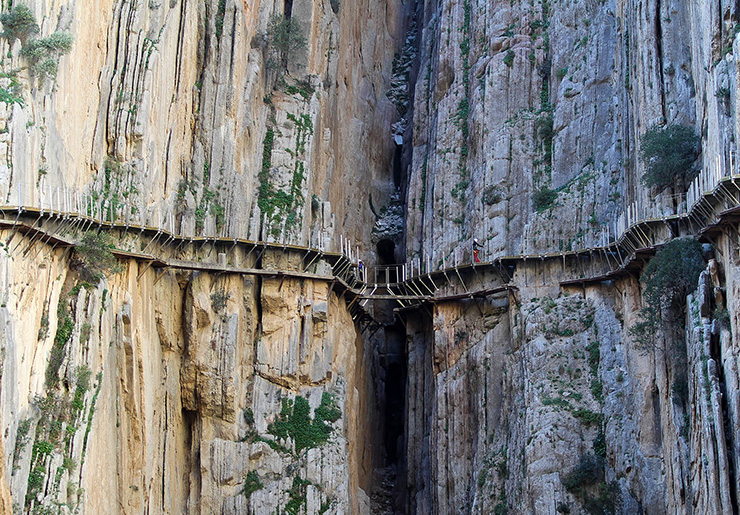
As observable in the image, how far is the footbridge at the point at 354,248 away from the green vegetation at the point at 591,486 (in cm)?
866

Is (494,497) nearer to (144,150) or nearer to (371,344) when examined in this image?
(371,344)

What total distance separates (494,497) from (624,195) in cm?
1551

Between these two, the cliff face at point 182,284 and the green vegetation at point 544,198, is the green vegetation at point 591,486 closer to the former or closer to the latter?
the cliff face at point 182,284

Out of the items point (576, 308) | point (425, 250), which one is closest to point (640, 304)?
point (576, 308)

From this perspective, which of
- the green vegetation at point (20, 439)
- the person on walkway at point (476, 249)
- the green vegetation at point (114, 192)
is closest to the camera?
the green vegetation at point (20, 439)

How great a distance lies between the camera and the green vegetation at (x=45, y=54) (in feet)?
122

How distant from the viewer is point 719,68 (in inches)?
1439

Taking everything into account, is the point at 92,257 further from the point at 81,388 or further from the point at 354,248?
the point at 354,248

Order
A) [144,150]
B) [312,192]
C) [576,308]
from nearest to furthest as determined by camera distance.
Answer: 1. [144,150]
2. [576,308]
3. [312,192]

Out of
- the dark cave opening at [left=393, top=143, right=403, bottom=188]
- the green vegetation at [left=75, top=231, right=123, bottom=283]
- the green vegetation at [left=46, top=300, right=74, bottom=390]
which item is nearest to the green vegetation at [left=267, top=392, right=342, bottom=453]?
the green vegetation at [left=75, top=231, right=123, bottom=283]

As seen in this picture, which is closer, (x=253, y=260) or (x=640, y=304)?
(x=640, y=304)

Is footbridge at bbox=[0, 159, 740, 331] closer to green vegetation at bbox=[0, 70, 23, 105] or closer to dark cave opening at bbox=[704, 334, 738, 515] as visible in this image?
green vegetation at bbox=[0, 70, 23, 105]

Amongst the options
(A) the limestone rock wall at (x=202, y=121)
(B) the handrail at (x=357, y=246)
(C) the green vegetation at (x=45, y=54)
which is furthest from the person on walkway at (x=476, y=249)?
(C) the green vegetation at (x=45, y=54)

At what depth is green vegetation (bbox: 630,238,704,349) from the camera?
122 feet
